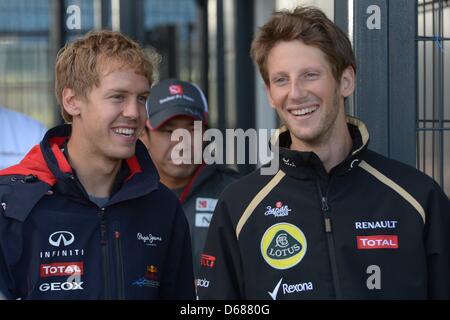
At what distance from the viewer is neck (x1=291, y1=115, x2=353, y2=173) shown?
9.22 feet

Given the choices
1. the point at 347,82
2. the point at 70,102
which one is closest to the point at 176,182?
the point at 70,102

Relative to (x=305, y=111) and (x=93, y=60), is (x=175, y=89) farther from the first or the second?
(x=305, y=111)

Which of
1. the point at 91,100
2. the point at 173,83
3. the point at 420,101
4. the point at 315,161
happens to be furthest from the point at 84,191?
the point at 173,83

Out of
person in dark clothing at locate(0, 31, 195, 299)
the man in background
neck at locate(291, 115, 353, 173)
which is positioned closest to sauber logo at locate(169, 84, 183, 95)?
the man in background

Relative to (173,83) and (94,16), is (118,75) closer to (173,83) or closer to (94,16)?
(173,83)

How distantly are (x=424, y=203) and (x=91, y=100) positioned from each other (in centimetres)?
114

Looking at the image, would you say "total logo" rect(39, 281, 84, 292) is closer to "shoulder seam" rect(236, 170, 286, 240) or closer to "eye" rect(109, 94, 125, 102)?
"shoulder seam" rect(236, 170, 286, 240)

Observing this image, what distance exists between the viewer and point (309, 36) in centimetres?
283

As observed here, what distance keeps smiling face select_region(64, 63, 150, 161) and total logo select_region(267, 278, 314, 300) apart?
67 cm

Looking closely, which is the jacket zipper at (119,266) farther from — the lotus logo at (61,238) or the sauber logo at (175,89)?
the sauber logo at (175,89)

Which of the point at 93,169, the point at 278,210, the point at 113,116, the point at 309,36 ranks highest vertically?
the point at 309,36

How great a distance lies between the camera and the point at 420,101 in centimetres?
340

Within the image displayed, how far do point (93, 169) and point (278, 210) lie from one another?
0.65 m

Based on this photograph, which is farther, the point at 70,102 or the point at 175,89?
the point at 175,89
